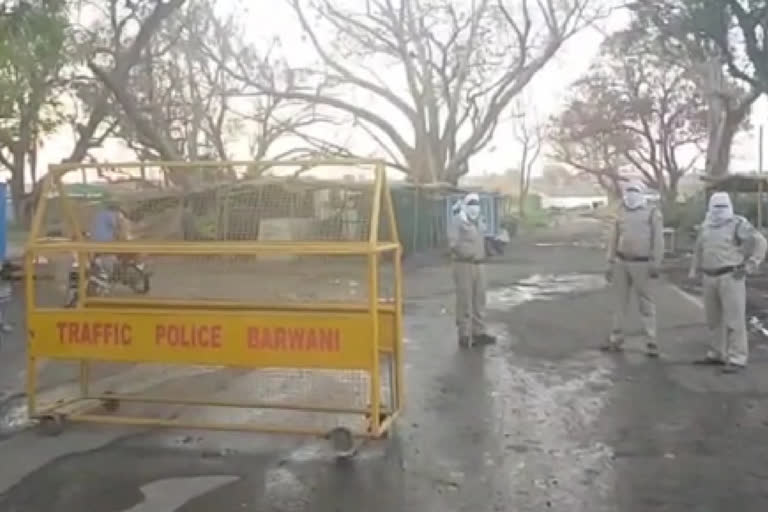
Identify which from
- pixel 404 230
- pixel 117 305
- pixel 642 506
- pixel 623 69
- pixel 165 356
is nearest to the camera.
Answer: pixel 642 506

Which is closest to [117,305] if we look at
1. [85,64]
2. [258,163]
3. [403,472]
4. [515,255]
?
[258,163]

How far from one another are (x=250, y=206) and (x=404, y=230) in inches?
982

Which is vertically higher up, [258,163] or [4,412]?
[258,163]

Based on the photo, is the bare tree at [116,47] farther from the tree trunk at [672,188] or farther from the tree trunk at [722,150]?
the tree trunk at [672,188]

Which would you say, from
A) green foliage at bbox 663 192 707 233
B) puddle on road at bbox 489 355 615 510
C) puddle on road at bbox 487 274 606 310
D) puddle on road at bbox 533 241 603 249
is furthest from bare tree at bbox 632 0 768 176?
Answer: puddle on road at bbox 489 355 615 510

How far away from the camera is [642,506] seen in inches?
232

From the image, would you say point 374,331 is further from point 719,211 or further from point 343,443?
point 719,211

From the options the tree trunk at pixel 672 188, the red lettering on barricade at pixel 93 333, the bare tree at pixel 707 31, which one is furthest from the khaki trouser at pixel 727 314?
the tree trunk at pixel 672 188

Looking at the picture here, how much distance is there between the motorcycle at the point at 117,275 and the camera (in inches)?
338

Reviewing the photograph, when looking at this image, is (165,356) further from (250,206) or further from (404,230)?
(404,230)

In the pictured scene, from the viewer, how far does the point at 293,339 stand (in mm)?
7113

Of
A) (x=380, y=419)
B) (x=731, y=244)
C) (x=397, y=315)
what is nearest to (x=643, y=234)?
(x=731, y=244)

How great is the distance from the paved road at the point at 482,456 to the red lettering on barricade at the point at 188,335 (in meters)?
0.71

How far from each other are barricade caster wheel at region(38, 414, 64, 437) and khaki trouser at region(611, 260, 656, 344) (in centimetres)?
613
